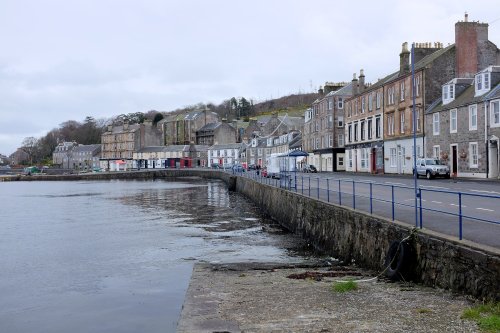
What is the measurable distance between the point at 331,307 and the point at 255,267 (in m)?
5.75

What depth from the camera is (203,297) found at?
1048 cm

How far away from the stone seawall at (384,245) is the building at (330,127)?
1550 inches

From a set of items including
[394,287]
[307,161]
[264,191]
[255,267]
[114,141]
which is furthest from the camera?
[114,141]

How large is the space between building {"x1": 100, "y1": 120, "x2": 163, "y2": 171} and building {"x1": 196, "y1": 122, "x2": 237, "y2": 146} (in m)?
18.0

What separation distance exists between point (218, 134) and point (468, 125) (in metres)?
95.8

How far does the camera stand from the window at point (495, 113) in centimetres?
3180

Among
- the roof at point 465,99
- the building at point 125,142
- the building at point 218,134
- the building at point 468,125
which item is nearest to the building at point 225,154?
the building at point 218,134

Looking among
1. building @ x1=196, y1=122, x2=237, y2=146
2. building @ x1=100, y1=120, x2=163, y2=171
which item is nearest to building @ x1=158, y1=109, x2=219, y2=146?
building @ x1=100, y1=120, x2=163, y2=171

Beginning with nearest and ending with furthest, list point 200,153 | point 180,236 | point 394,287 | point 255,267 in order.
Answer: point 394,287
point 255,267
point 180,236
point 200,153

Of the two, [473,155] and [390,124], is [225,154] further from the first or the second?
[473,155]

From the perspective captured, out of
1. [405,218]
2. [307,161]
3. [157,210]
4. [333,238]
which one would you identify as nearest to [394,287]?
[405,218]

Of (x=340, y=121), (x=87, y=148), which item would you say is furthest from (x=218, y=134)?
(x=340, y=121)

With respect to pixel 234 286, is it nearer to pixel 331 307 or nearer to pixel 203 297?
pixel 203 297

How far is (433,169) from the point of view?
116ft
